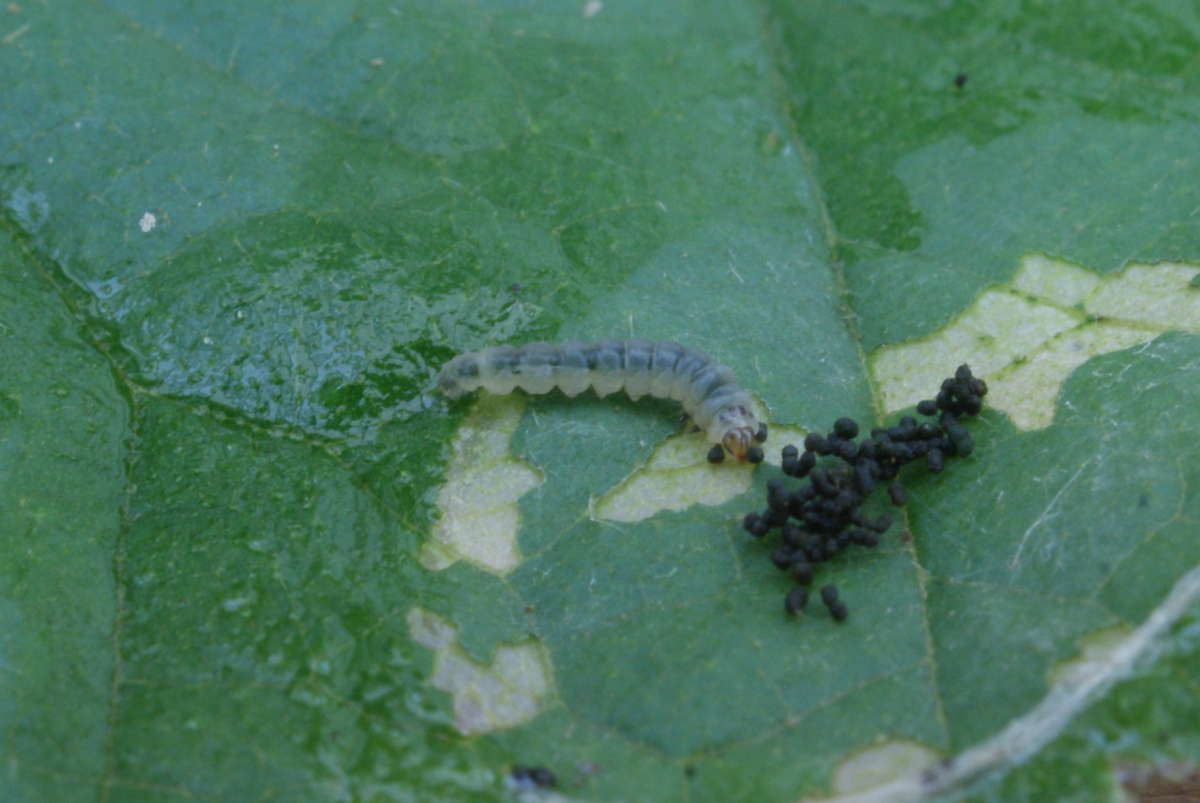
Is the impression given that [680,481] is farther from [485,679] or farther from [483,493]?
[485,679]

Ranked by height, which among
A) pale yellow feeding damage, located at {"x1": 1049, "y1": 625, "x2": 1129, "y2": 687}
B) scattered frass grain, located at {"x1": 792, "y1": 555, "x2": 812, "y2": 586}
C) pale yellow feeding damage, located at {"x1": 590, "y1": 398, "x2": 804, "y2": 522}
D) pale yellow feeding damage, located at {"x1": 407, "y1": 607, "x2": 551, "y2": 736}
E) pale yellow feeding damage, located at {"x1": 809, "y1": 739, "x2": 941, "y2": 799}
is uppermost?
pale yellow feeding damage, located at {"x1": 1049, "y1": 625, "x2": 1129, "y2": 687}

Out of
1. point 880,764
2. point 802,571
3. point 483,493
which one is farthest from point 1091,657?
point 483,493

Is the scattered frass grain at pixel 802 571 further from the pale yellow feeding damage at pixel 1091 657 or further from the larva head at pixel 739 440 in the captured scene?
the pale yellow feeding damage at pixel 1091 657

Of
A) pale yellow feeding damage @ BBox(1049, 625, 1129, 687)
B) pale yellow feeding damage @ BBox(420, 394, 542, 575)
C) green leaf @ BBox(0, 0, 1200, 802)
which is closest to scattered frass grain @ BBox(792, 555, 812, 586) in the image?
green leaf @ BBox(0, 0, 1200, 802)

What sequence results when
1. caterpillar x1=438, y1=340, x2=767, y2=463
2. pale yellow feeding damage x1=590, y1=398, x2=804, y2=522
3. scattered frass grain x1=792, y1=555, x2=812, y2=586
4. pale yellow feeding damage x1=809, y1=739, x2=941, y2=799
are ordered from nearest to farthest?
pale yellow feeding damage x1=809, y1=739, x2=941, y2=799, scattered frass grain x1=792, y1=555, x2=812, y2=586, pale yellow feeding damage x1=590, y1=398, x2=804, y2=522, caterpillar x1=438, y1=340, x2=767, y2=463

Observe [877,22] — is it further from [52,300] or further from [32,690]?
[32,690]

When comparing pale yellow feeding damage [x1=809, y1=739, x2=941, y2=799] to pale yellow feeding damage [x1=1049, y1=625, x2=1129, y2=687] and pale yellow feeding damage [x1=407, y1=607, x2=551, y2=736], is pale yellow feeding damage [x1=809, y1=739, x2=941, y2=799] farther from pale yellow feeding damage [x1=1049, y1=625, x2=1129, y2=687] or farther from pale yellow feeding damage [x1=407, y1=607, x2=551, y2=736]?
pale yellow feeding damage [x1=407, y1=607, x2=551, y2=736]

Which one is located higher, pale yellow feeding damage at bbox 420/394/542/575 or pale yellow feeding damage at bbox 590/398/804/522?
pale yellow feeding damage at bbox 590/398/804/522
